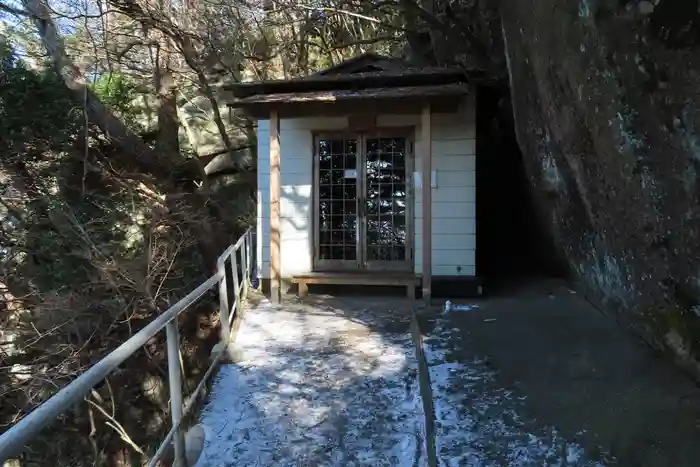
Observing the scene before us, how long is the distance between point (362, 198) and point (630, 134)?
4.57 metres

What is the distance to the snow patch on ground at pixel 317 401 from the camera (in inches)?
140

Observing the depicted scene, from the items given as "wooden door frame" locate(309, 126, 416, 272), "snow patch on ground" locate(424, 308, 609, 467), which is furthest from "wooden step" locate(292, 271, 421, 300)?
"snow patch on ground" locate(424, 308, 609, 467)

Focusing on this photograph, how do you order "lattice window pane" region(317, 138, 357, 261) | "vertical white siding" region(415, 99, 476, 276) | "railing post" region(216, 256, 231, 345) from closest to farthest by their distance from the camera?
1. "railing post" region(216, 256, 231, 345)
2. "vertical white siding" region(415, 99, 476, 276)
3. "lattice window pane" region(317, 138, 357, 261)

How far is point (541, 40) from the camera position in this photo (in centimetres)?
445

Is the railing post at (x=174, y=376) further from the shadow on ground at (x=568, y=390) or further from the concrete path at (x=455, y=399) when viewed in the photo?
the shadow on ground at (x=568, y=390)

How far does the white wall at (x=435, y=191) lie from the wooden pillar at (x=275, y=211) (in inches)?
22.2

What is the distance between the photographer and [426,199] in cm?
689

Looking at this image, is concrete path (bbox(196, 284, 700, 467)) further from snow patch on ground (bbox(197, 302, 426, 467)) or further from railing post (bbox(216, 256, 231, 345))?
railing post (bbox(216, 256, 231, 345))

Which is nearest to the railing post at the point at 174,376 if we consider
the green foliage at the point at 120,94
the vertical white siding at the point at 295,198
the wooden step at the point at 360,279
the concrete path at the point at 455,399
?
the concrete path at the point at 455,399

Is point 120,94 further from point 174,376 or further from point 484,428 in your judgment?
point 484,428

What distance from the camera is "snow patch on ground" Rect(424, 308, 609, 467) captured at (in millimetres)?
3125

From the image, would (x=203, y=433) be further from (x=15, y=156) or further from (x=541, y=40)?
(x=15, y=156)

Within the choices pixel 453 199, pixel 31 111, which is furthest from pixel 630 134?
pixel 31 111

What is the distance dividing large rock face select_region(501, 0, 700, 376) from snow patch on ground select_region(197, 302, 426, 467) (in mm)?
1853
